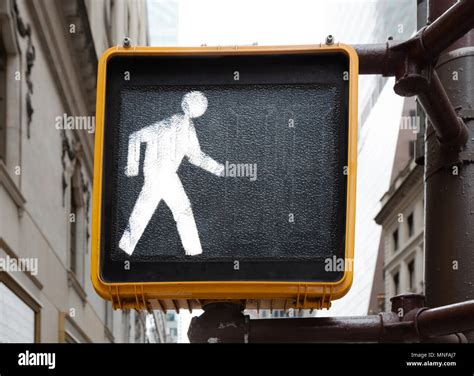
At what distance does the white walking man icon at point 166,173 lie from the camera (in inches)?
95.0

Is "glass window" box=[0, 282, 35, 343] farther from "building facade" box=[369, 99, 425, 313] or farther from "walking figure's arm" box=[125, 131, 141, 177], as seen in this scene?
"building facade" box=[369, 99, 425, 313]

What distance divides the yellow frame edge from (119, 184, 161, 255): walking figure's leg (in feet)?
0.24

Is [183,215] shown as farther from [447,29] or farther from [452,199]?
[452,199]

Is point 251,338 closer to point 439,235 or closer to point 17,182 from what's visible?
point 439,235

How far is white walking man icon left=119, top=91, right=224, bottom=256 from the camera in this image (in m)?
2.41

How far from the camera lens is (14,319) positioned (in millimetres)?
15055

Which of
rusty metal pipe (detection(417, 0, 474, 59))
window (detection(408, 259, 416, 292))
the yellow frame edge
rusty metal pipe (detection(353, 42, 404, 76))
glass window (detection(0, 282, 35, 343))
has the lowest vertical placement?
the yellow frame edge

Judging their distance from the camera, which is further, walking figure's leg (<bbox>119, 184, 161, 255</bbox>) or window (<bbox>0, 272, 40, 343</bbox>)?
window (<bbox>0, 272, 40, 343</bbox>)

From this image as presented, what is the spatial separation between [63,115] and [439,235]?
19.0 m

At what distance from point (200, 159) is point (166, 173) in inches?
3.8

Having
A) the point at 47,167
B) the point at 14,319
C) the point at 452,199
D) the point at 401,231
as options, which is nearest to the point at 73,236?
the point at 47,167

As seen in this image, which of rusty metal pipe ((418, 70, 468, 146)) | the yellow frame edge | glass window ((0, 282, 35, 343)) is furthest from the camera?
glass window ((0, 282, 35, 343))

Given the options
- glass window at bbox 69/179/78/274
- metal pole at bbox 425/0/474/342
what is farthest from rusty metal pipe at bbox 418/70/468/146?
glass window at bbox 69/179/78/274

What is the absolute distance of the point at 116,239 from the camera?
2434 millimetres
